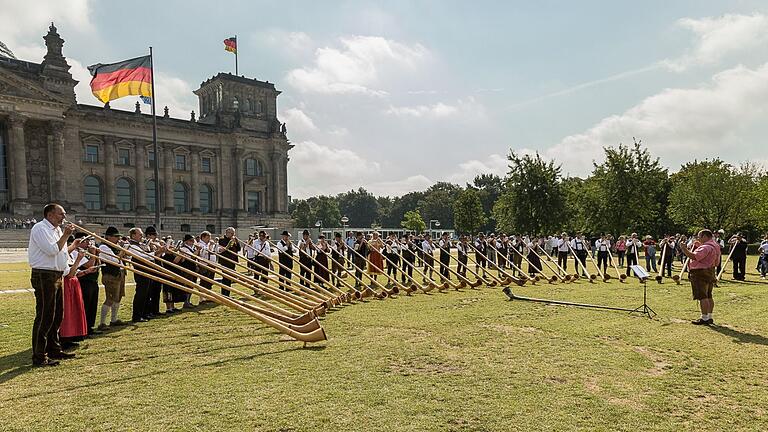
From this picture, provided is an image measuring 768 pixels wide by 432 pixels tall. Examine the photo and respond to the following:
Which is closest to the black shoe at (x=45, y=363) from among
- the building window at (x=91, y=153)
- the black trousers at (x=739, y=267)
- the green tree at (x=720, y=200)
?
the black trousers at (x=739, y=267)

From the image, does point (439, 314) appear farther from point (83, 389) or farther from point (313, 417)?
point (83, 389)

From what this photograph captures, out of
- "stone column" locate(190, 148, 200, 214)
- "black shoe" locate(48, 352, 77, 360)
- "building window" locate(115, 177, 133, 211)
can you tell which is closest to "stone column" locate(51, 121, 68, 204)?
"building window" locate(115, 177, 133, 211)

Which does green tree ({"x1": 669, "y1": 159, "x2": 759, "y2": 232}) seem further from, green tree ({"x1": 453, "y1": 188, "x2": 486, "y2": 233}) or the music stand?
the music stand

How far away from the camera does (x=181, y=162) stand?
210 ft

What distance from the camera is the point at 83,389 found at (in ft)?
19.1

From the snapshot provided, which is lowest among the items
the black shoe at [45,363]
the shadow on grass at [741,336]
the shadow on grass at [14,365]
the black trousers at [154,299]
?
the shadow on grass at [741,336]

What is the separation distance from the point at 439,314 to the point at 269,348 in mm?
4400

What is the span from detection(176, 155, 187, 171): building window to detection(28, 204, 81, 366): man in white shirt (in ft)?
200

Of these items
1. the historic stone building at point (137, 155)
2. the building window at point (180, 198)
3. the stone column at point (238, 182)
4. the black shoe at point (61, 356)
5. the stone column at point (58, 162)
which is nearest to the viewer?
the black shoe at point (61, 356)

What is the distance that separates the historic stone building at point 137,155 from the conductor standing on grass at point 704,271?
57.7m

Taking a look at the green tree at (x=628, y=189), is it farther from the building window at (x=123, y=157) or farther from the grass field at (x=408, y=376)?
the building window at (x=123, y=157)

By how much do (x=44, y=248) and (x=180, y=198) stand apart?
61.6 metres

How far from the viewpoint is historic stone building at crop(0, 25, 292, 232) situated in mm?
50125

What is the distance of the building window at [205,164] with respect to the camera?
215ft
